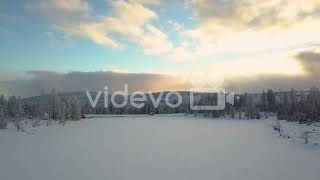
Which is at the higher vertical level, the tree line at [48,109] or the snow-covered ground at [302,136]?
the tree line at [48,109]

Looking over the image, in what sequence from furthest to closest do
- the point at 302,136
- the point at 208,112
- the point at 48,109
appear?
the point at 208,112 → the point at 48,109 → the point at 302,136

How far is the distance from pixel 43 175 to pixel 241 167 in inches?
536

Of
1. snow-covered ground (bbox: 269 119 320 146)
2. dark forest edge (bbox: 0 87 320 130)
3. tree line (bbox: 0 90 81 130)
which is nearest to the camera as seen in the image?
snow-covered ground (bbox: 269 119 320 146)

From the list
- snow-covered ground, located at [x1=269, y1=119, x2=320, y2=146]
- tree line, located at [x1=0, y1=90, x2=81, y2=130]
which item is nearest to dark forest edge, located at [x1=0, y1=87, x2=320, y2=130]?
tree line, located at [x1=0, y1=90, x2=81, y2=130]

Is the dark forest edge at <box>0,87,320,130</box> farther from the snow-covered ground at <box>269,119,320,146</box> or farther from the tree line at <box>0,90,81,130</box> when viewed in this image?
the snow-covered ground at <box>269,119,320,146</box>

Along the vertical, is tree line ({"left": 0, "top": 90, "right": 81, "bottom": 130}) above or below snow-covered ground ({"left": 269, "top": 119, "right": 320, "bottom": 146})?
above

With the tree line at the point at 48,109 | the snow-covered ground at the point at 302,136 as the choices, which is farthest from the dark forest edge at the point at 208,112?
the snow-covered ground at the point at 302,136

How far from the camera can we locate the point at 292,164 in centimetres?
2695

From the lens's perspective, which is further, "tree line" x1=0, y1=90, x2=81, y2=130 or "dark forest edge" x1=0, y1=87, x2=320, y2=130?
"tree line" x1=0, y1=90, x2=81, y2=130

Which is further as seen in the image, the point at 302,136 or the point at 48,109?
the point at 48,109

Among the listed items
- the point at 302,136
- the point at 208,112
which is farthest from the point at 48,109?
the point at 302,136

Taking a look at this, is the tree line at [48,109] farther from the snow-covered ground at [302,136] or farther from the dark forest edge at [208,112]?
the snow-covered ground at [302,136]

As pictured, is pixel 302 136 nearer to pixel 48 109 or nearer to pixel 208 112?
pixel 48 109

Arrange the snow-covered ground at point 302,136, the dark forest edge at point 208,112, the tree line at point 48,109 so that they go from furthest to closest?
the tree line at point 48,109, the dark forest edge at point 208,112, the snow-covered ground at point 302,136
